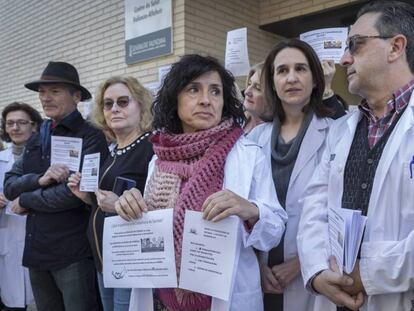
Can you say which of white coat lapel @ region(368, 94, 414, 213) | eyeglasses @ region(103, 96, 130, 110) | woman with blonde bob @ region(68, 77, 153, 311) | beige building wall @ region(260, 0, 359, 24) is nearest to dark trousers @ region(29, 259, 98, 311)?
woman with blonde bob @ region(68, 77, 153, 311)

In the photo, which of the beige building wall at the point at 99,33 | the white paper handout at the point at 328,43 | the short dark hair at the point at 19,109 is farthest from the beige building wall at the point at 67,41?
the white paper handout at the point at 328,43

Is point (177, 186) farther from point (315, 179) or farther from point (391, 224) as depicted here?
point (391, 224)

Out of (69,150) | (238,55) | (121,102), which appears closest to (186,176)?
(121,102)

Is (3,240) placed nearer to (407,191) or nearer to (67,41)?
(67,41)

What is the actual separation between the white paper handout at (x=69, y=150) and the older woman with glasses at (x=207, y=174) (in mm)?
838

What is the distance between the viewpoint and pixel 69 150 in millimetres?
2850

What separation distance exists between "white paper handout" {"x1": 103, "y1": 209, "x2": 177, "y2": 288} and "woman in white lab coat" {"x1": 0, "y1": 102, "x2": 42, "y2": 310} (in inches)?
107

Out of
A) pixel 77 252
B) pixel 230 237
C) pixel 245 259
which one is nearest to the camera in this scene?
pixel 230 237

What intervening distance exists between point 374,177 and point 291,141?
642 mm

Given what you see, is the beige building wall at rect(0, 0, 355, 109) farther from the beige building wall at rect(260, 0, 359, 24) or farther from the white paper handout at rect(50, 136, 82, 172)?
the white paper handout at rect(50, 136, 82, 172)

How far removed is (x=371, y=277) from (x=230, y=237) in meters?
0.53

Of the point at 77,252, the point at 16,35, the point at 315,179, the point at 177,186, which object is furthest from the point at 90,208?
the point at 16,35

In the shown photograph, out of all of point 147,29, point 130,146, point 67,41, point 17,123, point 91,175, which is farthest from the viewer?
point 67,41

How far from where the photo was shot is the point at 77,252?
290cm
